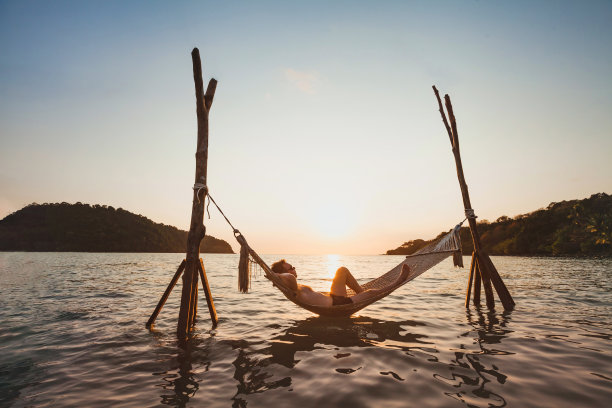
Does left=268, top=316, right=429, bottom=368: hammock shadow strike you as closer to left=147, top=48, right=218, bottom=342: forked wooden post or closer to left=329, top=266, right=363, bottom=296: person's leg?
left=329, top=266, right=363, bottom=296: person's leg

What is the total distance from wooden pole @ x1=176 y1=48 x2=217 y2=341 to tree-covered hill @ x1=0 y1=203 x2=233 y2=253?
3945 inches

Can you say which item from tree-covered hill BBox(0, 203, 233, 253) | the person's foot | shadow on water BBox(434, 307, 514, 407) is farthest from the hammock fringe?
tree-covered hill BBox(0, 203, 233, 253)

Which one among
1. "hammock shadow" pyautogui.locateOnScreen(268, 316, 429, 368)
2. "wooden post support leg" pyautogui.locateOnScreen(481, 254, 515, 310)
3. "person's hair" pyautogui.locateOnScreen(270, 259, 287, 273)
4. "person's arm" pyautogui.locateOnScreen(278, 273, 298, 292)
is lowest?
"hammock shadow" pyautogui.locateOnScreen(268, 316, 429, 368)

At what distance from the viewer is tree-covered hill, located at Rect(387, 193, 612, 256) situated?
50.7 meters

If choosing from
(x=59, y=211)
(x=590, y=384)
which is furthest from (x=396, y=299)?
(x=59, y=211)

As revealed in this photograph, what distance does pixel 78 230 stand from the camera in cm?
8912

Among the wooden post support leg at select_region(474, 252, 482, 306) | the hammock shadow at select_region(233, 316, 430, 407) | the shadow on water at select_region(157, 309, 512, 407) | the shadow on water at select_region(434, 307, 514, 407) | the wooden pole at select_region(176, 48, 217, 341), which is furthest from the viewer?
the wooden post support leg at select_region(474, 252, 482, 306)

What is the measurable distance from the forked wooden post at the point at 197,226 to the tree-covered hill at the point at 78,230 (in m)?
100

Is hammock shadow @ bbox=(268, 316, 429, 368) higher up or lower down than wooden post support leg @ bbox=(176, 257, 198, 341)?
lower down

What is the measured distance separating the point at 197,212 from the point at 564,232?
68164 mm

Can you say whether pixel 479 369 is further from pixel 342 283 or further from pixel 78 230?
pixel 78 230

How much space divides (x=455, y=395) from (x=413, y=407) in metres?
0.57

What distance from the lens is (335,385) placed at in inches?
142

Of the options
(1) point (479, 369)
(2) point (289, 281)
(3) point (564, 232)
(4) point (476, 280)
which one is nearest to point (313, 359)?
A: (2) point (289, 281)
